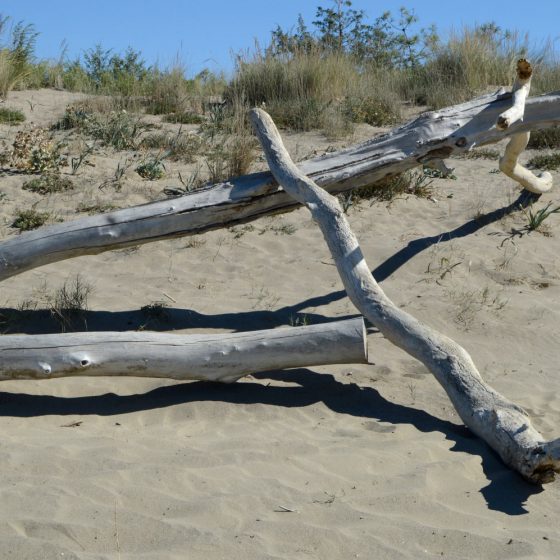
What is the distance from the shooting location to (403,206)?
8844mm

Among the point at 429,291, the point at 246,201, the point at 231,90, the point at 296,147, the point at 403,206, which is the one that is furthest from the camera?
the point at 231,90

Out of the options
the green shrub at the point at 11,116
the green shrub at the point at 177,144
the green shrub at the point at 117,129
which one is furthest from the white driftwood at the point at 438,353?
the green shrub at the point at 11,116

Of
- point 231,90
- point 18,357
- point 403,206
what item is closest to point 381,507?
point 18,357

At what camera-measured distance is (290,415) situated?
5000 mm

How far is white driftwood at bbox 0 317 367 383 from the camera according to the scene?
4953mm

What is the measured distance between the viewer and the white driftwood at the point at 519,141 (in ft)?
20.4

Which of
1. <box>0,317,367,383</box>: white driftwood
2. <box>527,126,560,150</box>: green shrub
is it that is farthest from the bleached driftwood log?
<box>527,126,560,150</box>: green shrub

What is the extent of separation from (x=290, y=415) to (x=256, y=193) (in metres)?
2.12

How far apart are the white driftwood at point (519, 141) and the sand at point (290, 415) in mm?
461

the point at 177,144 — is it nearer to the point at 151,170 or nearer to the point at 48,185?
the point at 151,170

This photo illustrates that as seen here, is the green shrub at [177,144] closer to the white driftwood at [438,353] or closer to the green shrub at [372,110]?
the green shrub at [372,110]

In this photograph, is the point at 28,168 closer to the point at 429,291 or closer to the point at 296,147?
the point at 296,147

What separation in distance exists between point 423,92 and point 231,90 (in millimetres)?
2923

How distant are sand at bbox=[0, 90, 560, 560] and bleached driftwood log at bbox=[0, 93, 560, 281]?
64 cm
